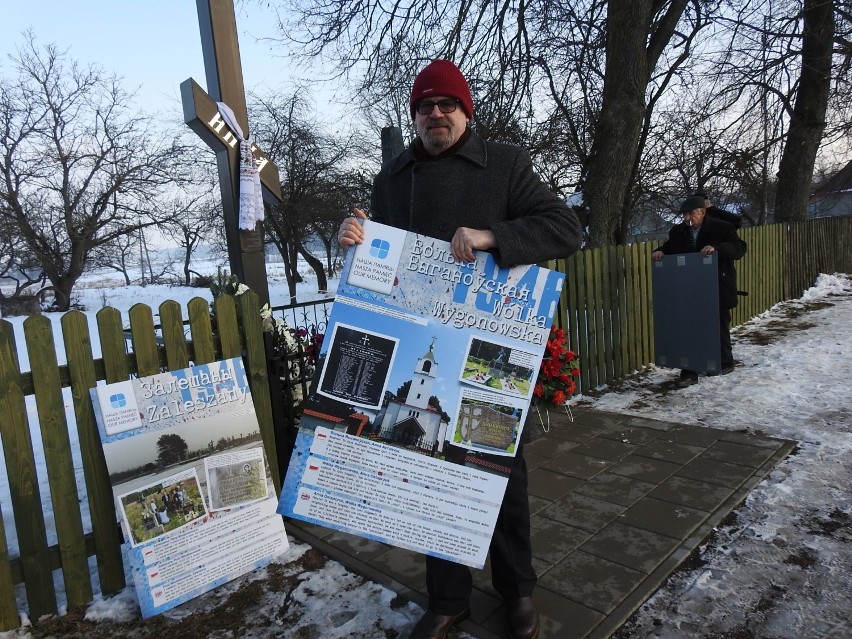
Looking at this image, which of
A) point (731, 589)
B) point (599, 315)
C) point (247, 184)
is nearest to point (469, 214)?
point (731, 589)

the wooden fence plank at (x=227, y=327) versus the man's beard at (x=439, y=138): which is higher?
the man's beard at (x=439, y=138)

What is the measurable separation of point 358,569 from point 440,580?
2.47 ft

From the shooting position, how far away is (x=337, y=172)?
17922 mm

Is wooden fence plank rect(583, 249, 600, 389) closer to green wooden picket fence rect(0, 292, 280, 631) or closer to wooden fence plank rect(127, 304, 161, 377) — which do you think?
green wooden picket fence rect(0, 292, 280, 631)

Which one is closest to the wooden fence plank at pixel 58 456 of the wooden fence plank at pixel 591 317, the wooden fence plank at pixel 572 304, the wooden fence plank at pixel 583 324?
the wooden fence plank at pixel 572 304

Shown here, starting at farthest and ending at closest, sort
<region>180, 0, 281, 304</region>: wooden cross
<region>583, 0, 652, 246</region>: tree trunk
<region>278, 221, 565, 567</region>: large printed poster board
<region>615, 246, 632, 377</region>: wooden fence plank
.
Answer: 1. <region>583, 0, 652, 246</region>: tree trunk
2. <region>615, 246, 632, 377</region>: wooden fence plank
3. <region>180, 0, 281, 304</region>: wooden cross
4. <region>278, 221, 565, 567</region>: large printed poster board

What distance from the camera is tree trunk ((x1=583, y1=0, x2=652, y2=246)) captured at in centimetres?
678

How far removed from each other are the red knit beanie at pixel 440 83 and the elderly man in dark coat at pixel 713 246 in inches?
167

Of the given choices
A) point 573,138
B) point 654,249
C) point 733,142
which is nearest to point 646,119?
point 573,138

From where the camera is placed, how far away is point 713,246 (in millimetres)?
5402

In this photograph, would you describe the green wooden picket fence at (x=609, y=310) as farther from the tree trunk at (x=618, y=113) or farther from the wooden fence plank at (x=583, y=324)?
the tree trunk at (x=618, y=113)

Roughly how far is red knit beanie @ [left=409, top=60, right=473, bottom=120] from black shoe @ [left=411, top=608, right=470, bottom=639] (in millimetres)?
1909

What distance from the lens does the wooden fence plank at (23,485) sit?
237cm

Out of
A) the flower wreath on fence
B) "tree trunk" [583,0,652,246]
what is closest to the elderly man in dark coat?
"tree trunk" [583,0,652,246]
